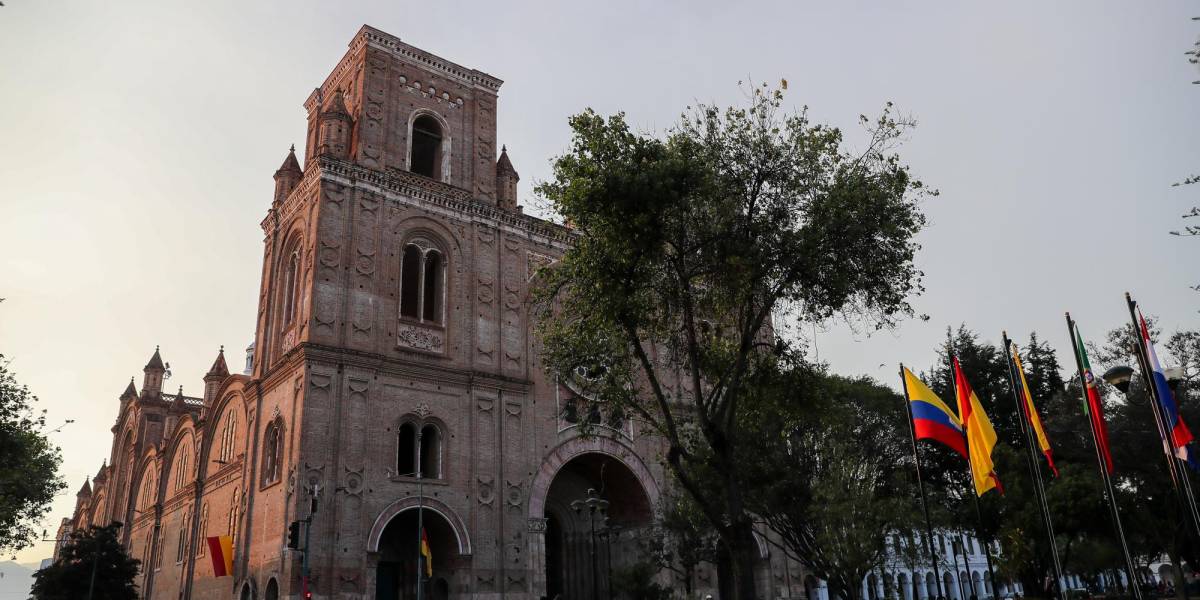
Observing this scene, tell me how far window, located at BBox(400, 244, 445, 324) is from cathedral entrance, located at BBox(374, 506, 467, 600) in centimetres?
690

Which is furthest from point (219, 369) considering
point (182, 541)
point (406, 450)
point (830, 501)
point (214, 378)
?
point (830, 501)

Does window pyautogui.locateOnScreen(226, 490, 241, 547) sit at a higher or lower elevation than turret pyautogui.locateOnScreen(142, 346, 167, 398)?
lower

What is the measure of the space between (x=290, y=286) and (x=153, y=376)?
1227 inches

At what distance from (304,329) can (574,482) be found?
487 inches

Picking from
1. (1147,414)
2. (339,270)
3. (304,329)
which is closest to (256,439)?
(304,329)

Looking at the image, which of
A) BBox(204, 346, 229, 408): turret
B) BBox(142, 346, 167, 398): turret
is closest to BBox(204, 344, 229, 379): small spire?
BBox(204, 346, 229, 408): turret

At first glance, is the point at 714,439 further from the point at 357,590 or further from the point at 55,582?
the point at 55,582

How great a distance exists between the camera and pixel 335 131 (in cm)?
3009

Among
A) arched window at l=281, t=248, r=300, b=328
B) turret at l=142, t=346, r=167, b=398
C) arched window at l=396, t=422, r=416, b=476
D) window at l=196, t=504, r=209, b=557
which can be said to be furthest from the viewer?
turret at l=142, t=346, r=167, b=398

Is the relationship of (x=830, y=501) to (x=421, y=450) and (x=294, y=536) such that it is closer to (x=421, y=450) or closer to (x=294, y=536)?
(x=421, y=450)

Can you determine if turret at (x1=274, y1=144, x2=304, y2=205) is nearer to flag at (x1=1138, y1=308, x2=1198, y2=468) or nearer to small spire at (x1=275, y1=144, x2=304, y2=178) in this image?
small spire at (x1=275, y1=144, x2=304, y2=178)

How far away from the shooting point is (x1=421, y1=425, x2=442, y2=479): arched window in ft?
89.8

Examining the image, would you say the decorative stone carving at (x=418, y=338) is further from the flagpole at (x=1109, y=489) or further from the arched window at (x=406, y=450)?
the flagpole at (x=1109, y=489)

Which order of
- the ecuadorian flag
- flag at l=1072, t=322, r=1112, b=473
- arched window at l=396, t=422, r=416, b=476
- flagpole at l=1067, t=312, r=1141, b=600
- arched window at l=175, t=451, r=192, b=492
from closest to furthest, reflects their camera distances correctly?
flagpole at l=1067, t=312, r=1141, b=600
flag at l=1072, t=322, r=1112, b=473
the ecuadorian flag
arched window at l=396, t=422, r=416, b=476
arched window at l=175, t=451, r=192, b=492
